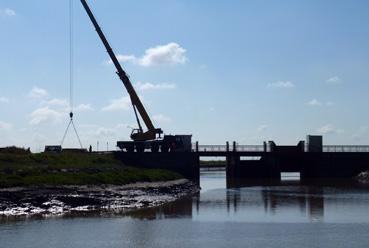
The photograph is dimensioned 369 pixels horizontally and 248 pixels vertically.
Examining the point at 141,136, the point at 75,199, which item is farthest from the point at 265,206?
the point at 141,136

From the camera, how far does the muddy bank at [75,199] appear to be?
41397 millimetres

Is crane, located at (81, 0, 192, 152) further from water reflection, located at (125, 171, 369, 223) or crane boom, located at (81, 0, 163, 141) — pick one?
water reflection, located at (125, 171, 369, 223)

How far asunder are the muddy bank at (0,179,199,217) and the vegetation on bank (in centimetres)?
154

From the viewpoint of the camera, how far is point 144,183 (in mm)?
59594

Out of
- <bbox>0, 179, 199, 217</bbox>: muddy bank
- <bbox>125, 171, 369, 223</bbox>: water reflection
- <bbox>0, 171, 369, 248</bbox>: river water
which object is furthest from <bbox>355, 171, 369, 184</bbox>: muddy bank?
<bbox>0, 179, 199, 217</bbox>: muddy bank

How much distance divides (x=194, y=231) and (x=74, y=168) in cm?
2930

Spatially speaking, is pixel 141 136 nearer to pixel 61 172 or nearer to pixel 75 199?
pixel 61 172

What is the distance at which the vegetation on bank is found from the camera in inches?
1929

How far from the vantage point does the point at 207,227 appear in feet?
117

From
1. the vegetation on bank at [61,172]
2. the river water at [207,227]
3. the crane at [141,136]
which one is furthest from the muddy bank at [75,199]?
the crane at [141,136]

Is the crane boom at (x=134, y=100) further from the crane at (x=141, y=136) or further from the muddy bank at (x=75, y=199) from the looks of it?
the muddy bank at (x=75, y=199)

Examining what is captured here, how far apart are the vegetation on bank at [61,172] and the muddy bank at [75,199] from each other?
1539 mm

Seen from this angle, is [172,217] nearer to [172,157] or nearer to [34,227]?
[34,227]

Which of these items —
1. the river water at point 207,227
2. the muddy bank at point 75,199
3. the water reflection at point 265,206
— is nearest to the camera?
the river water at point 207,227
